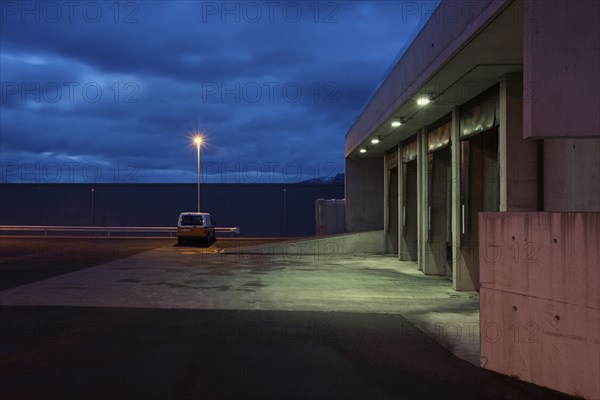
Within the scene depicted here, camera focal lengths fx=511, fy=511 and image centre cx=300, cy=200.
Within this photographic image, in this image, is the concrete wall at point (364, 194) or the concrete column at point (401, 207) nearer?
the concrete column at point (401, 207)

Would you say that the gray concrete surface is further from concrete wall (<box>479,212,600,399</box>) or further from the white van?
the white van

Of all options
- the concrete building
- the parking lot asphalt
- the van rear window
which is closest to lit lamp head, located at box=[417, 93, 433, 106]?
the concrete building

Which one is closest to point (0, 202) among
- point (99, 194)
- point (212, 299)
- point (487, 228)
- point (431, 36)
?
point (99, 194)

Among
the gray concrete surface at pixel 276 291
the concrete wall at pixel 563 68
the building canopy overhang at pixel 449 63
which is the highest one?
the building canopy overhang at pixel 449 63

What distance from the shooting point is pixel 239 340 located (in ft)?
24.5

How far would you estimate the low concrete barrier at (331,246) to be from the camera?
23.9 metres

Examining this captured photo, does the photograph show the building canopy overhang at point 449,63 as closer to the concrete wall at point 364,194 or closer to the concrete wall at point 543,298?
the concrete wall at point 543,298

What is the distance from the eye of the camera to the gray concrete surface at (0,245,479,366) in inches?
391

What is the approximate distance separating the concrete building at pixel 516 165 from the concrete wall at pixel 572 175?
1.0 inches

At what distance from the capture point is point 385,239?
79.7ft

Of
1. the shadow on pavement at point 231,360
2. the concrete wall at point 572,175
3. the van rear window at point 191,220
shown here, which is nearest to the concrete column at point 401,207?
the concrete wall at point 572,175

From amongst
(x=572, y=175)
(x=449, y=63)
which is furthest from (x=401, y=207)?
(x=572, y=175)

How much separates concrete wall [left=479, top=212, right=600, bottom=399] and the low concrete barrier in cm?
1744

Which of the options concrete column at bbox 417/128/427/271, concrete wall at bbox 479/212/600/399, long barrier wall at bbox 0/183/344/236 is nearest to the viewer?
concrete wall at bbox 479/212/600/399
